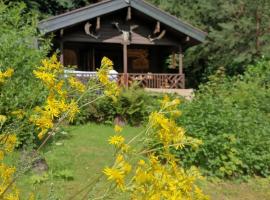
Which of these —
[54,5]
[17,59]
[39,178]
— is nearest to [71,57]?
[54,5]

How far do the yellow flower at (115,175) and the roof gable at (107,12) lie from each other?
13.3 meters

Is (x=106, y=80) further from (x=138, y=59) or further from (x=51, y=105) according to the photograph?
(x=138, y=59)

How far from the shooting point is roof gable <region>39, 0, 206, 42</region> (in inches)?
591

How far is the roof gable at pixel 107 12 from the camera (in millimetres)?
15008

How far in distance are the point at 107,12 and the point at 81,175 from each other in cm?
995

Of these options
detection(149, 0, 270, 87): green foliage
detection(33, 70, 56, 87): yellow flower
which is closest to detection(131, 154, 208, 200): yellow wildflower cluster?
detection(33, 70, 56, 87): yellow flower

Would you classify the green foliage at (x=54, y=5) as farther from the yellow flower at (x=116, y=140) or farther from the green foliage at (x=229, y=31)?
the yellow flower at (x=116, y=140)

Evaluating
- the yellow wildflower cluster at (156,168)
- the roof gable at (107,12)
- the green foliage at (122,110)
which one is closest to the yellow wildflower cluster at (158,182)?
the yellow wildflower cluster at (156,168)

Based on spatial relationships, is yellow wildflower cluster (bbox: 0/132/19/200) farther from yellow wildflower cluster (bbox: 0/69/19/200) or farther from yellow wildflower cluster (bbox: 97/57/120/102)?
yellow wildflower cluster (bbox: 97/57/120/102)

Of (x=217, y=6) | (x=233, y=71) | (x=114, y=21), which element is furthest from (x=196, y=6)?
(x=114, y=21)

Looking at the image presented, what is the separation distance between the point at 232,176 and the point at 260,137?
1017 mm

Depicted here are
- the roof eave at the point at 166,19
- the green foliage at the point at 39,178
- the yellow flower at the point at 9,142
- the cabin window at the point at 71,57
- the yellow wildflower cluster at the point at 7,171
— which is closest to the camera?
the yellow wildflower cluster at the point at 7,171

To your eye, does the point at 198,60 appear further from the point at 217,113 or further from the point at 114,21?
the point at 217,113

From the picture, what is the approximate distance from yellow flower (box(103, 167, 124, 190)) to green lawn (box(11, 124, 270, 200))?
3.78 meters
